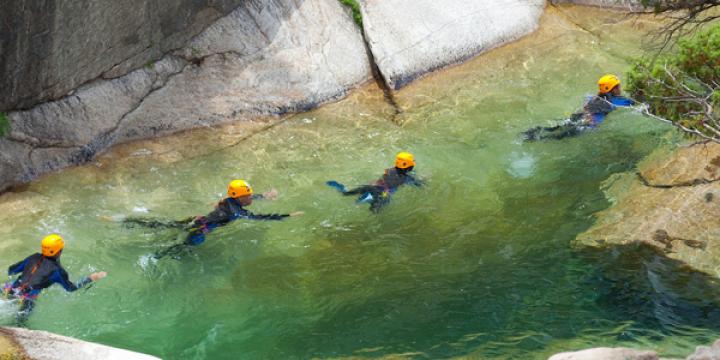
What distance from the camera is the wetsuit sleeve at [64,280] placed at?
35.0 feet

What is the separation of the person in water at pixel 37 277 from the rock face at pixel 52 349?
344 cm

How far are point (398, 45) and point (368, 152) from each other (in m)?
2.94

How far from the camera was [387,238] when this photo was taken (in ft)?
40.0

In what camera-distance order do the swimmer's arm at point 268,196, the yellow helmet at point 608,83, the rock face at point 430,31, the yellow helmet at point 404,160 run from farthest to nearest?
1. the rock face at point 430,31
2. the yellow helmet at point 608,83
3. the yellow helmet at point 404,160
4. the swimmer's arm at point 268,196

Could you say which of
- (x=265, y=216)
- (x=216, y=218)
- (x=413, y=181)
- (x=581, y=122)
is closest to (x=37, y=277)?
(x=216, y=218)

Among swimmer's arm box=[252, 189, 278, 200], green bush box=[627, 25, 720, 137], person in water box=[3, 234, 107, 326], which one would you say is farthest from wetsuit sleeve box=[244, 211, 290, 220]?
green bush box=[627, 25, 720, 137]

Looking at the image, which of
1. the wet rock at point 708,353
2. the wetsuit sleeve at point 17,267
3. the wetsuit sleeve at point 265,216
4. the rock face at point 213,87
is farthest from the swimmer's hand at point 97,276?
the wet rock at point 708,353

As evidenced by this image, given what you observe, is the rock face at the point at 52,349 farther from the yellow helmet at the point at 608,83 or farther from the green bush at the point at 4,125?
the yellow helmet at the point at 608,83

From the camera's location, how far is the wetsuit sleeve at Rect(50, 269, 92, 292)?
10.7m

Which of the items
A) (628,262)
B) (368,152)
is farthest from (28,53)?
(628,262)

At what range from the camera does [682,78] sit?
1116 cm

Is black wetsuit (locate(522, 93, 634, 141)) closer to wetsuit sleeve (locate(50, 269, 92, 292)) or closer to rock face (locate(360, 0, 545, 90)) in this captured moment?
rock face (locate(360, 0, 545, 90))

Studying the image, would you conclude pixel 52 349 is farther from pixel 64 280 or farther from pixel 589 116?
pixel 589 116

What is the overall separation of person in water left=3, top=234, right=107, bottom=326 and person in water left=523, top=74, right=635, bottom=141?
7.88 meters
